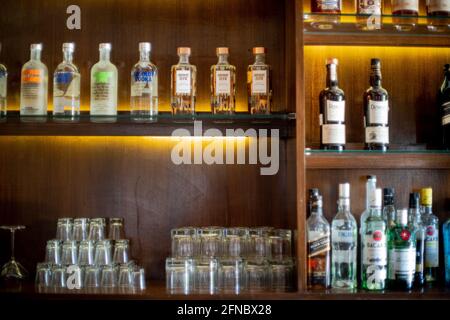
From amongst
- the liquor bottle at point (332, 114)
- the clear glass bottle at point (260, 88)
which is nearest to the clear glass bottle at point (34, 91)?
the clear glass bottle at point (260, 88)

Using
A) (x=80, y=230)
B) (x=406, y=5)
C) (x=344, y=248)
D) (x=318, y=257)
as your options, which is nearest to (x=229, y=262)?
(x=318, y=257)

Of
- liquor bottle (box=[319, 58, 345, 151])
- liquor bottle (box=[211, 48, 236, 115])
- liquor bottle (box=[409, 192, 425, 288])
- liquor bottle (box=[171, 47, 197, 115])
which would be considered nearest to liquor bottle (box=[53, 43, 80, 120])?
liquor bottle (box=[171, 47, 197, 115])

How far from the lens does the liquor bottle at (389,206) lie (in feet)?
7.62

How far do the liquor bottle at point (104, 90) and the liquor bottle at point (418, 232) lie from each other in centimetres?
111

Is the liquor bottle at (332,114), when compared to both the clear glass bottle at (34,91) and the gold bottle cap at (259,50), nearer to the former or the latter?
the gold bottle cap at (259,50)

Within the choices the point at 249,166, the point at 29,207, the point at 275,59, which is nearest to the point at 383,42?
the point at 275,59

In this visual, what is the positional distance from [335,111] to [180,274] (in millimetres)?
796

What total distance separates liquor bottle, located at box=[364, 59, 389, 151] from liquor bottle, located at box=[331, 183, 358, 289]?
0.21 meters

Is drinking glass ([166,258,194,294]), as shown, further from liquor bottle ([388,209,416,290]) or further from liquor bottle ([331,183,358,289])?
liquor bottle ([388,209,416,290])

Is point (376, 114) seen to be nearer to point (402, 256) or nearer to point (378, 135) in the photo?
point (378, 135)

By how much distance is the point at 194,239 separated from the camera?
230 cm
